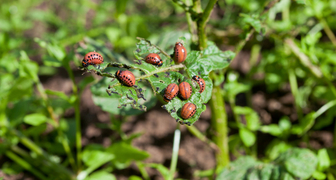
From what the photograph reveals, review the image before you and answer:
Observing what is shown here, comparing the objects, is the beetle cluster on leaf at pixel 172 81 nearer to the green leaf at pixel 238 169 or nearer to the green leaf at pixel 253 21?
the green leaf at pixel 253 21

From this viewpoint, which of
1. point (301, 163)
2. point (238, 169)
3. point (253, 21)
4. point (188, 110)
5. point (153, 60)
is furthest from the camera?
point (238, 169)

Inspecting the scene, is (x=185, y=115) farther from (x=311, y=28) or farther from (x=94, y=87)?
(x=311, y=28)

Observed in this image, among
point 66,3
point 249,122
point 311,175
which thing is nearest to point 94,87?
point 249,122

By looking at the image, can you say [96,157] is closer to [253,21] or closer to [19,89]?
[19,89]

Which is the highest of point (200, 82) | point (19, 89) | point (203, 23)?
point (19, 89)

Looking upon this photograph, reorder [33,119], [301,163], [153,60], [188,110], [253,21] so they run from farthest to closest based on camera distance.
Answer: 1. [33,119]
2. [301,163]
3. [253,21]
4. [153,60]
5. [188,110]

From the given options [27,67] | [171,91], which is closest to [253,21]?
[171,91]

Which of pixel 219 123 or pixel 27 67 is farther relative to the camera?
pixel 27 67

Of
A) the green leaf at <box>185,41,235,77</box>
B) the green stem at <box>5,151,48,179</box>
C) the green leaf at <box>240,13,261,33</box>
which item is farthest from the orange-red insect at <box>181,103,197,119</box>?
the green stem at <box>5,151,48,179</box>

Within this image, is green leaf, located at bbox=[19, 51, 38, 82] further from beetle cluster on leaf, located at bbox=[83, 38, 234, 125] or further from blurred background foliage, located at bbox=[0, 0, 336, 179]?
beetle cluster on leaf, located at bbox=[83, 38, 234, 125]
